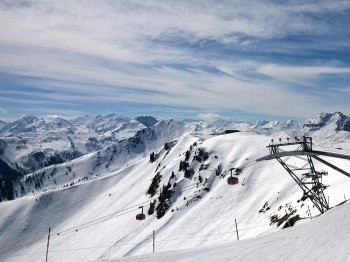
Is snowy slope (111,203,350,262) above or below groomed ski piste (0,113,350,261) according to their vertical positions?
above

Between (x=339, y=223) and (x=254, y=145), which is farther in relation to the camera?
(x=254, y=145)

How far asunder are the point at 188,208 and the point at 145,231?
14595mm

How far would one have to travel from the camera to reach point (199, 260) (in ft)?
59.0

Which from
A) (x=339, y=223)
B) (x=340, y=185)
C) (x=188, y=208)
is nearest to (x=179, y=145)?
(x=188, y=208)

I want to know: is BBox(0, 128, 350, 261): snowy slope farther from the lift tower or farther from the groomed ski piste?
the lift tower

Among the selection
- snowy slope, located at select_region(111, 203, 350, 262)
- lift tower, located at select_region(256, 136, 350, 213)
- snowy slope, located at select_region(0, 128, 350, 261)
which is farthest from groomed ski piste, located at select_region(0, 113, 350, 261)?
lift tower, located at select_region(256, 136, 350, 213)

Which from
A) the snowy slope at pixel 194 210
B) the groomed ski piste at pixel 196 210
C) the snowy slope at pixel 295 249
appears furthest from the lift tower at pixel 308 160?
the snowy slope at pixel 295 249

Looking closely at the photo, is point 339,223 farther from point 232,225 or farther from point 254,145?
point 254,145

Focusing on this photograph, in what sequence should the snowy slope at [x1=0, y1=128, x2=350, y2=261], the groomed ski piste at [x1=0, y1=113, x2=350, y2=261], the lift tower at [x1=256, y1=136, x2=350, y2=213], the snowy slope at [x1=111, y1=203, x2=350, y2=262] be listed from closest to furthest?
the snowy slope at [x1=111, y1=203, x2=350, y2=262] → the lift tower at [x1=256, y1=136, x2=350, y2=213] → the groomed ski piste at [x1=0, y1=113, x2=350, y2=261] → the snowy slope at [x1=0, y1=128, x2=350, y2=261]

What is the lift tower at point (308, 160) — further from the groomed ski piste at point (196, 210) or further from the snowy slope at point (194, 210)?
the snowy slope at point (194, 210)

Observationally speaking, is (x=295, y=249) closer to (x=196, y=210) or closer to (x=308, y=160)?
(x=308, y=160)

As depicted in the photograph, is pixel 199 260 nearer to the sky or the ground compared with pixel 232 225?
nearer to the sky

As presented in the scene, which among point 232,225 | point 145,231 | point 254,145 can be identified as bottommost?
point 145,231

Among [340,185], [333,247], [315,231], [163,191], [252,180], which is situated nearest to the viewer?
[333,247]
